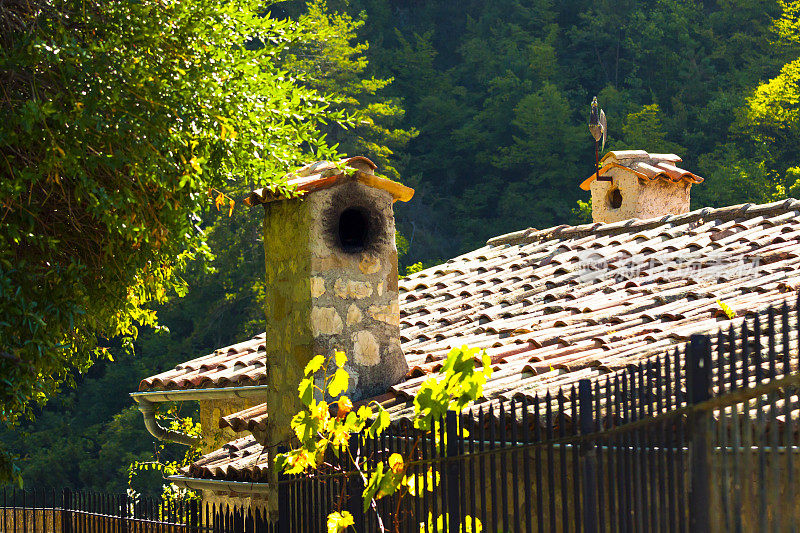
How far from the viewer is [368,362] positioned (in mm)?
5711

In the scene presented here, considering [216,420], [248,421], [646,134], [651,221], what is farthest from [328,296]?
[646,134]

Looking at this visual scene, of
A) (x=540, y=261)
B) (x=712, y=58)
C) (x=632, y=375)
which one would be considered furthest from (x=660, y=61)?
(x=632, y=375)

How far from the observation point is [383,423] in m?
4.00

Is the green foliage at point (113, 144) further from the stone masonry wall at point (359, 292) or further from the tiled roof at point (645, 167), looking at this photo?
the tiled roof at point (645, 167)

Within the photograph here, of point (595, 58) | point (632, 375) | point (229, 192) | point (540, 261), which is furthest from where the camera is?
A: point (595, 58)

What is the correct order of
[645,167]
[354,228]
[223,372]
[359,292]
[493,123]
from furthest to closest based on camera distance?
[493,123]
[645,167]
[223,372]
[354,228]
[359,292]

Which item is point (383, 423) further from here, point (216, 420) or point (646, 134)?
point (646, 134)

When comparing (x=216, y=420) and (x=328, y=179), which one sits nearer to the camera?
(x=328, y=179)

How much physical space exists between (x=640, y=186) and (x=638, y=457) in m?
8.59

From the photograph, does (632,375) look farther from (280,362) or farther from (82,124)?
(82,124)

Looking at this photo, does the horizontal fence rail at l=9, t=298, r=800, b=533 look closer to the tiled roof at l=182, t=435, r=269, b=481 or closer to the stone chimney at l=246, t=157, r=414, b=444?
the tiled roof at l=182, t=435, r=269, b=481

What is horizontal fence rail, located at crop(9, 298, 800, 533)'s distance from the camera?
2.43 meters

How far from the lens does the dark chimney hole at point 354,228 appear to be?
5820mm

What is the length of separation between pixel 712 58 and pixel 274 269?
32.5 meters
